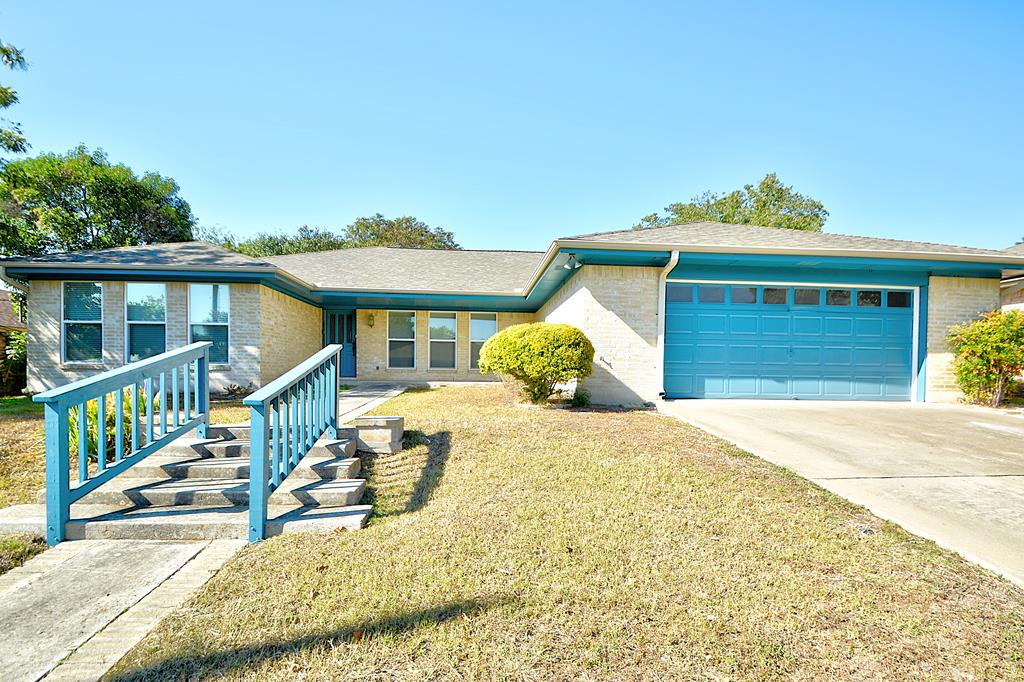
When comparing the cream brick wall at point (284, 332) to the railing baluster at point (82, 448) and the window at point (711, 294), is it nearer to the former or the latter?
the railing baluster at point (82, 448)

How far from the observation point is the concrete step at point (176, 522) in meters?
2.90

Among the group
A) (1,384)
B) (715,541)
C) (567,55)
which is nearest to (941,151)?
(567,55)

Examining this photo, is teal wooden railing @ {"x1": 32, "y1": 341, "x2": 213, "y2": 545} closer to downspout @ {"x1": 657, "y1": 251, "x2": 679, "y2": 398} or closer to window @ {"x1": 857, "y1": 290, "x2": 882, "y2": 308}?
downspout @ {"x1": 657, "y1": 251, "x2": 679, "y2": 398}

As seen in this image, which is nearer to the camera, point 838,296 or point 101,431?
point 101,431

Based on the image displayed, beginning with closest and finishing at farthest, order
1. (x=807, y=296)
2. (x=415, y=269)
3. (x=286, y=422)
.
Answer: (x=286, y=422)
(x=807, y=296)
(x=415, y=269)

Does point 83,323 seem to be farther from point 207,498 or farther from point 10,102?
point 207,498

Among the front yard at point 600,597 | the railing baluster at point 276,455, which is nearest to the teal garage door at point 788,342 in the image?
the front yard at point 600,597

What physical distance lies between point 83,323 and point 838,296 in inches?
647

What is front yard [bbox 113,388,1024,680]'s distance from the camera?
1693mm

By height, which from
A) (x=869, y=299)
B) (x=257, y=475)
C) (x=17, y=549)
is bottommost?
(x=17, y=549)

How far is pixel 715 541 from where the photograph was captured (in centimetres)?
273

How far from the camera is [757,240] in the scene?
8.81 metres

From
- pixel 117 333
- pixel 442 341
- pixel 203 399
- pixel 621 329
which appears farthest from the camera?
pixel 442 341

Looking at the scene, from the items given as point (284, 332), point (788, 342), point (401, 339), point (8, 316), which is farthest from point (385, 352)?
point (8, 316)
